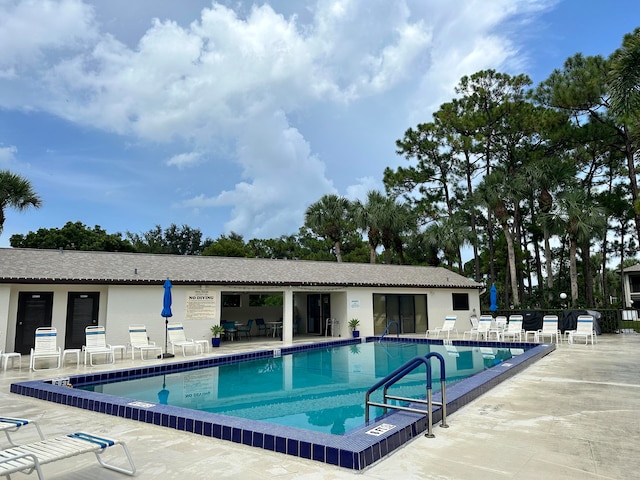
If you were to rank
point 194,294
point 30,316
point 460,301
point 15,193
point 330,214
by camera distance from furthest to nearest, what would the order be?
point 330,214, point 460,301, point 15,193, point 194,294, point 30,316

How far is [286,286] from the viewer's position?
1809 cm

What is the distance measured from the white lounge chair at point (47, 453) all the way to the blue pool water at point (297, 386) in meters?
3.51

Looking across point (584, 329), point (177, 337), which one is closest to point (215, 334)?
point (177, 337)

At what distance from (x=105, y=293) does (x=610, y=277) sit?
71.8 meters

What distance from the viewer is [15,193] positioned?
20453 mm

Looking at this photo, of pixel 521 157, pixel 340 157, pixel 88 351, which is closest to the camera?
pixel 88 351

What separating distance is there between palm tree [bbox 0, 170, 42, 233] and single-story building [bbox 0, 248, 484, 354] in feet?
21.7

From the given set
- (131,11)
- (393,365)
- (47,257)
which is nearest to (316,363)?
(393,365)

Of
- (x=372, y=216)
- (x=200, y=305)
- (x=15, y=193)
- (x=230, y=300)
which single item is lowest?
(x=200, y=305)

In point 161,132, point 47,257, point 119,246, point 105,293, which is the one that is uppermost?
point 161,132

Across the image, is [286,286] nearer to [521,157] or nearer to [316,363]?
[316,363]

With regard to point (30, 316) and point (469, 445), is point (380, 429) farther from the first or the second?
point (30, 316)

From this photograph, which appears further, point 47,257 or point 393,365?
point 47,257

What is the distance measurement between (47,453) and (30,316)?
12.6 metres
